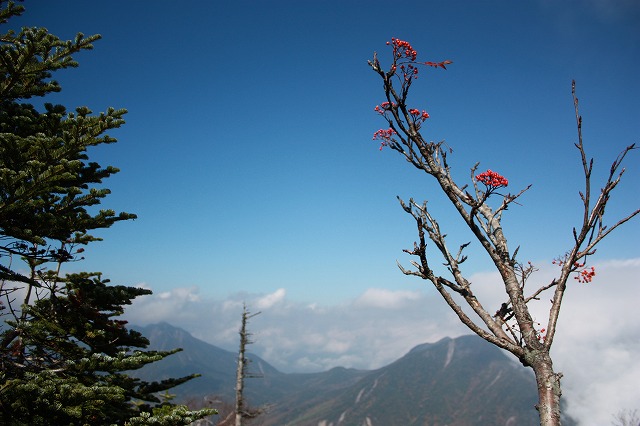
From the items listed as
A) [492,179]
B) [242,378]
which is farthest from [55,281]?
[242,378]

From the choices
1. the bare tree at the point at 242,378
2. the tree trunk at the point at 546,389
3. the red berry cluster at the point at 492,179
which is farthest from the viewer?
Answer: the bare tree at the point at 242,378

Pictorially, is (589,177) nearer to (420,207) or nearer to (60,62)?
(420,207)

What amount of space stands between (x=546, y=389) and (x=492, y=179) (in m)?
2.79

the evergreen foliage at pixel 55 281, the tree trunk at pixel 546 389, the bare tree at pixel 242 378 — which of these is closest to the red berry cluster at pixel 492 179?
the tree trunk at pixel 546 389

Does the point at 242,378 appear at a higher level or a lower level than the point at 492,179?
lower

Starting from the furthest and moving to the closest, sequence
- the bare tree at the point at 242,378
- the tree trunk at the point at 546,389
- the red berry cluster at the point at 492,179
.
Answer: the bare tree at the point at 242,378
the red berry cluster at the point at 492,179
the tree trunk at the point at 546,389

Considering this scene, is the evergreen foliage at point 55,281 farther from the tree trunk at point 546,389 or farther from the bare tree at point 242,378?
the bare tree at point 242,378

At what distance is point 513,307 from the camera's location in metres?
4.43

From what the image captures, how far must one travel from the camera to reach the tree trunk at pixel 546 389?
12.3ft

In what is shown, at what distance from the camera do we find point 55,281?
8.95 metres

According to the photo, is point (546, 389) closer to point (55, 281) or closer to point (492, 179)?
point (492, 179)

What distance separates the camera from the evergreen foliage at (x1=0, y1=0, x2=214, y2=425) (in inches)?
252

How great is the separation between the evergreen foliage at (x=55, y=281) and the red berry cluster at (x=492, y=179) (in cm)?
683

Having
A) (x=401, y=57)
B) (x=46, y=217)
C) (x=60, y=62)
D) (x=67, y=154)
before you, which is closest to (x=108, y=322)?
(x=46, y=217)
